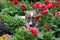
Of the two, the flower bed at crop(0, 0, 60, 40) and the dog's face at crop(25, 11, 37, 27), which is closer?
the flower bed at crop(0, 0, 60, 40)

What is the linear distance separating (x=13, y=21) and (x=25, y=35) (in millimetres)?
747

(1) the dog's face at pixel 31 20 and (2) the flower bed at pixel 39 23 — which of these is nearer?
(2) the flower bed at pixel 39 23

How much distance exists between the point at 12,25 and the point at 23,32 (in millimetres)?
700

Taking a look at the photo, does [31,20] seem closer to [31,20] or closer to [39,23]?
[31,20]

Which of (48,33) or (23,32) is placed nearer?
(23,32)

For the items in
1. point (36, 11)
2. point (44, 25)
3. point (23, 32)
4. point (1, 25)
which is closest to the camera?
point (23, 32)

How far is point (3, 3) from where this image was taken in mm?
4453

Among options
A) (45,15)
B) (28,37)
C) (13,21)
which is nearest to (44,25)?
(45,15)

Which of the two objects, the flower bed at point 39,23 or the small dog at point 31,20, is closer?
the flower bed at point 39,23

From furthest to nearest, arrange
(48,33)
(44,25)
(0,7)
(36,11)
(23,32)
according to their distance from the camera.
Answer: (0,7) → (36,11) → (44,25) → (48,33) → (23,32)

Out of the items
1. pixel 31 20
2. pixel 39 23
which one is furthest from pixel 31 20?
pixel 39 23

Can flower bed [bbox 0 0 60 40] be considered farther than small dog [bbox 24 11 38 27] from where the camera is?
No

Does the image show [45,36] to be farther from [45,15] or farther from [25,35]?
[45,15]

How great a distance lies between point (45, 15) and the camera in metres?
3.59
